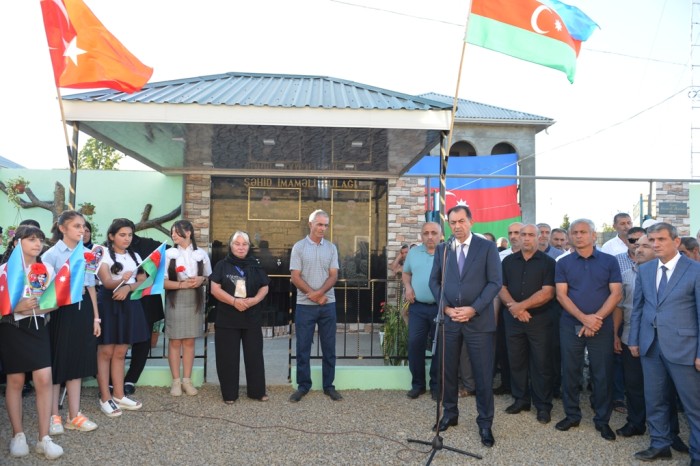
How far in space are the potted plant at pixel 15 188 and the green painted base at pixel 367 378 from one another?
7.38m

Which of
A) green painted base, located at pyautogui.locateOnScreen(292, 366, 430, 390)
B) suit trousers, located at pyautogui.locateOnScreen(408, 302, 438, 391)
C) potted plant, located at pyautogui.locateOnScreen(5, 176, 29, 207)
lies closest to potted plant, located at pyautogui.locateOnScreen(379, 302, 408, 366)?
green painted base, located at pyautogui.locateOnScreen(292, 366, 430, 390)

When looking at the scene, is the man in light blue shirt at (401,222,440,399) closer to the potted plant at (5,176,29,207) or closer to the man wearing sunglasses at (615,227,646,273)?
the man wearing sunglasses at (615,227,646,273)

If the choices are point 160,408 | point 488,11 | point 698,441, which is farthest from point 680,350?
point 160,408

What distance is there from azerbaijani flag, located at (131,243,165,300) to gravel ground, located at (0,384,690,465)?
114cm

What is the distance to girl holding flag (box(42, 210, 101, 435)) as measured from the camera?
4.41 m

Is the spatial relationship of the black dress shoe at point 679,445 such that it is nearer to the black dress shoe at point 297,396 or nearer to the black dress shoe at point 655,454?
the black dress shoe at point 655,454

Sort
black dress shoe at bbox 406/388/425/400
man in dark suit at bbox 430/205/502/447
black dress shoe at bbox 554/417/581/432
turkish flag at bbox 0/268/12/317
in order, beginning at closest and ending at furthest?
turkish flag at bbox 0/268/12/317, man in dark suit at bbox 430/205/502/447, black dress shoe at bbox 554/417/581/432, black dress shoe at bbox 406/388/425/400

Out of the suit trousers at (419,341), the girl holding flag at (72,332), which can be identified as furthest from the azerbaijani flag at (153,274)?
the suit trousers at (419,341)

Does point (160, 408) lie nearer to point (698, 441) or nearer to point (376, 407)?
point (376, 407)

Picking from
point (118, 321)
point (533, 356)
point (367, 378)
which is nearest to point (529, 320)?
point (533, 356)

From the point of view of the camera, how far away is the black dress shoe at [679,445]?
4.36 metres

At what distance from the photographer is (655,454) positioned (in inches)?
165

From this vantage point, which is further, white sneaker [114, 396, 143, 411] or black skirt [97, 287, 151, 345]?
white sneaker [114, 396, 143, 411]

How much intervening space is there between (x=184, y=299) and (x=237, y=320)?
0.61 meters
